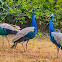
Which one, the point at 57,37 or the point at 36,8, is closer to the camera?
the point at 57,37

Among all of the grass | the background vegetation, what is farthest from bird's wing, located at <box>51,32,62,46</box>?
the background vegetation

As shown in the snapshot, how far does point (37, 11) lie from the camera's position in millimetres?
9336

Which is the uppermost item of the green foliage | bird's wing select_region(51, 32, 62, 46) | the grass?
the green foliage

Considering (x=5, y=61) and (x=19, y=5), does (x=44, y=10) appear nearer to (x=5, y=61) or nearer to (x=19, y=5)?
(x=19, y=5)

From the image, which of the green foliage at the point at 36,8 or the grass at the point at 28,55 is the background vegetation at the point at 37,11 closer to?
the green foliage at the point at 36,8

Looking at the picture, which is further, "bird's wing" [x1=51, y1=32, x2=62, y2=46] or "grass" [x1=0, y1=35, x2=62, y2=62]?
"bird's wing" [x1=51, y1=32, x2=62, y2=46]

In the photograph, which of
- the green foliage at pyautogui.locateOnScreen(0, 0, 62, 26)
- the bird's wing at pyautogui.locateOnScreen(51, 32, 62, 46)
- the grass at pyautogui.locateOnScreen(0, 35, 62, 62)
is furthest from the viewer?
the green foliage at pyautogui.locateOnScreen(0, 0, 62, 26)

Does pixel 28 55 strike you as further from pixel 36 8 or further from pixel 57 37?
pixel 36 8

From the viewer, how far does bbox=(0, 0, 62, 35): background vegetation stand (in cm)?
913

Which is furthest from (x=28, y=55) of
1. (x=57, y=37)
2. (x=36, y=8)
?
(x=36, y=8)

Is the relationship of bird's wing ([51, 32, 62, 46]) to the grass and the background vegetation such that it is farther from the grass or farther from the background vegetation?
the background vegetation

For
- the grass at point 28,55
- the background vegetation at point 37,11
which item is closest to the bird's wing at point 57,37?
the grass at point 28,55

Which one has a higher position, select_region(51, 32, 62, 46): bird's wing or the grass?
select_region(51, 32, 62, 46): bird's wing

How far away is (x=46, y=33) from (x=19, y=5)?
2482 millimetres
